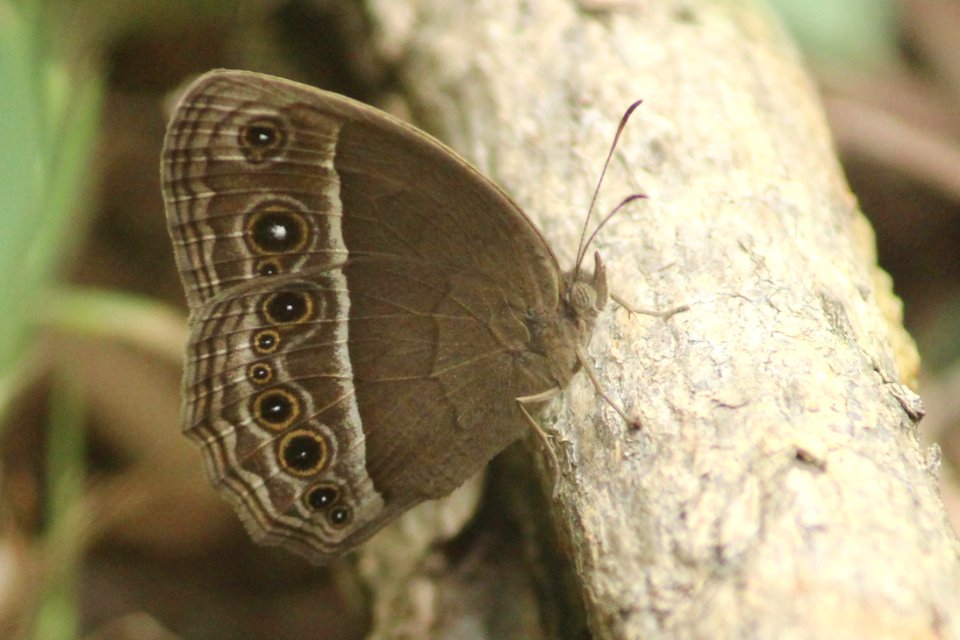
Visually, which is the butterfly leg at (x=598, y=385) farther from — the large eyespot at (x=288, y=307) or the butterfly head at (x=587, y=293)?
the large eyespot at (x=288, y=307)

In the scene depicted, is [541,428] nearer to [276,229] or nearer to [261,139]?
[276,229]

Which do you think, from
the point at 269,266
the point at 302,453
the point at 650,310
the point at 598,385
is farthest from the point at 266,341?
the point at 650,310

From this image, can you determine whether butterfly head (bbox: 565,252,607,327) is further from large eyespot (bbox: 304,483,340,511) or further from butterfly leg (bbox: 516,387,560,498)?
large eyespot (bbox: 304,483,340,511)

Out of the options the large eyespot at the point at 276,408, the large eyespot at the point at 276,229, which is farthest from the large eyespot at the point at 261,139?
the large eyespot at the point at 276,408

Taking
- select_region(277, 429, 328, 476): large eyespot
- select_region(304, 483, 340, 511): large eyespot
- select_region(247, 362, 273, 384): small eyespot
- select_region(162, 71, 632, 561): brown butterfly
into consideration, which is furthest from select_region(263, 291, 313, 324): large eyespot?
select_region(304, 483, 340, 511): large eyespot

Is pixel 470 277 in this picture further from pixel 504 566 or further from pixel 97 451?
pixel 97 451

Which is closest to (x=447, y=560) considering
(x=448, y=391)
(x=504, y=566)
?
(x=504, y=566)
